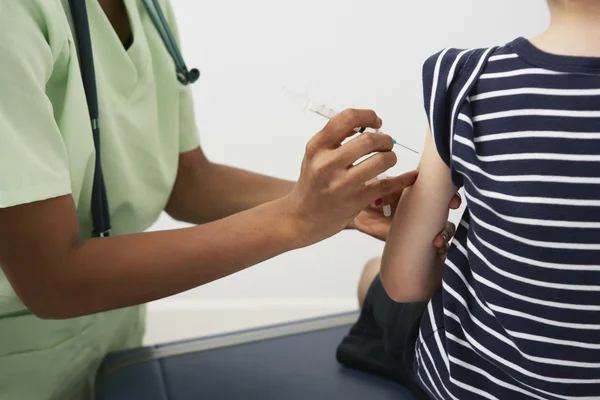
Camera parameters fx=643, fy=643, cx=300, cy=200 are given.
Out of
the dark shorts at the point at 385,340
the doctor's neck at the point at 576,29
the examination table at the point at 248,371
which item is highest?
the doctor's neck at the point at 576,29

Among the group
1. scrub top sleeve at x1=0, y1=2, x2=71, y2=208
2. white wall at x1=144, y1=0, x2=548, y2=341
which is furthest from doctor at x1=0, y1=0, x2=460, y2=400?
white wall at x1=144, y1=0, x2=548, y2=341

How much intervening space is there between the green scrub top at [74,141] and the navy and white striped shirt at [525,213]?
401mm

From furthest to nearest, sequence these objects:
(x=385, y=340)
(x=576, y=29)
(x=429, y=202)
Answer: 1. (x=385, y=340)
2. (x=429, y=202)
3. (x=576, y=29)

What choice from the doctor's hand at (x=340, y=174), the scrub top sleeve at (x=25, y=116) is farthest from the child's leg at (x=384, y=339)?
the scrub top sleeve at (x=25, y=116)

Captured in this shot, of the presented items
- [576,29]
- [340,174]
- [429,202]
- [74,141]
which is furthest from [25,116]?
[576,29]

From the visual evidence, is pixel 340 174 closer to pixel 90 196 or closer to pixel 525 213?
pixel 525 213

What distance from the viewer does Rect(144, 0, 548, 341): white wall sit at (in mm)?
1487

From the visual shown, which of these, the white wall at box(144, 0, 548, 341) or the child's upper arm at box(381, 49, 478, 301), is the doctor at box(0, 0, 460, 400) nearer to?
the child's upper arm at box(381, 49, 478, 301)

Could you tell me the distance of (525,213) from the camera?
1.96 feet

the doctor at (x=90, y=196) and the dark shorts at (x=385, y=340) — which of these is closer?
the doctor at (x=90, y=196)

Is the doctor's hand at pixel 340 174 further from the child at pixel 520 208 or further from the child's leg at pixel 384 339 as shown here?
the child's leg at pixel 384 339

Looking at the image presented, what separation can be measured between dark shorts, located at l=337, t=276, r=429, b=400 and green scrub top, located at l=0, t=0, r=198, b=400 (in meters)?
0.37

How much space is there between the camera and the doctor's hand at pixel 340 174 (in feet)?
2.20

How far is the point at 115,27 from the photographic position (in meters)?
0.91
